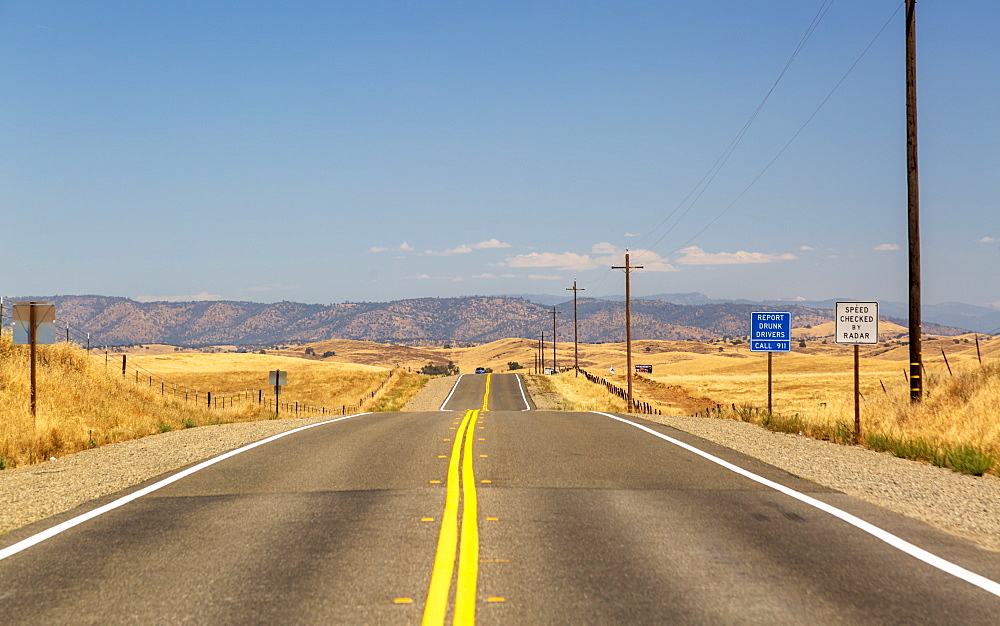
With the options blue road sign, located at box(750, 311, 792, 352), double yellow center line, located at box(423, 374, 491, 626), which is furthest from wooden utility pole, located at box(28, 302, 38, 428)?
blue road sign, located at box(750, 311, 792, 352)

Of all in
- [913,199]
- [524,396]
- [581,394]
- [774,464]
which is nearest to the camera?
[774,464]

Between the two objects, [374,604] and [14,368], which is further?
[14,368]

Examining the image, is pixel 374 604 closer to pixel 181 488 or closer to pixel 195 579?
pixel 195 579

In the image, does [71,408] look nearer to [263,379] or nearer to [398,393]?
[398,393]

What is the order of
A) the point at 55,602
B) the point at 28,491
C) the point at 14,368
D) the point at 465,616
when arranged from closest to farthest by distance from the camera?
the point at 465,616 → the point at 55,602 → the point at 28,491 → the point at 14,368

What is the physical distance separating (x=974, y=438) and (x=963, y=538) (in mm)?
7663

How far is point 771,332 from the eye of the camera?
954 inches

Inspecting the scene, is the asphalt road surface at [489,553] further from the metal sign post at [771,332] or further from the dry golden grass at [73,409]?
the metal sign post at [771,332]

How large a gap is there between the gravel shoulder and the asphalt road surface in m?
0.50

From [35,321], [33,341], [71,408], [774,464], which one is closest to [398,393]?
[71,408]

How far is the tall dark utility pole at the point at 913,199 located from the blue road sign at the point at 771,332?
160 inches

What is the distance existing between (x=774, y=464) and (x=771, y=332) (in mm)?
13131

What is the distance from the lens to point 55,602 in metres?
5.28

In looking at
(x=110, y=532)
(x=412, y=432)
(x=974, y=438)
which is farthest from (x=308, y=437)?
(x=974, y=438)
